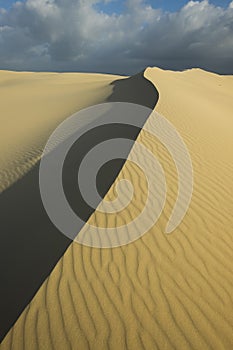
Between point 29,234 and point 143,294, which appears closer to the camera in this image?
point 143,294

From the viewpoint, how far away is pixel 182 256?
3.41 metres

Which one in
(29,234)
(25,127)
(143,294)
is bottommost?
(25,127)

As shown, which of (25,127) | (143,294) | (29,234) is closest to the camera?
(143,294)

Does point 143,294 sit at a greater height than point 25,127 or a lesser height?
greater

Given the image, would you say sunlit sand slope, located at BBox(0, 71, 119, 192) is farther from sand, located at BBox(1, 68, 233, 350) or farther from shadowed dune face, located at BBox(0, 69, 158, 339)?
sand, located at BBox(1, 68, 233, 350)

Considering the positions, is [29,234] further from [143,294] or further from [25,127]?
[25,127]

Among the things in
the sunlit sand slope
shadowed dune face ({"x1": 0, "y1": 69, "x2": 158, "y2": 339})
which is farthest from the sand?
the sunlit sand slope

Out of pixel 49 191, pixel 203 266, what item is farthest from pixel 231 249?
pixel 49 191

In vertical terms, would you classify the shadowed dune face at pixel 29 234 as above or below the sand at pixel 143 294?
below

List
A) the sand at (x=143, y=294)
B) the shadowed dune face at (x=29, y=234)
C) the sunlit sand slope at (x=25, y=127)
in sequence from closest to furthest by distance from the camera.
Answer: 1. the sand at (x=143, y=294)
2. the shadowed dune face at (x=29, y=234)
3. the sunlit sand slope at (x=25, y=127)

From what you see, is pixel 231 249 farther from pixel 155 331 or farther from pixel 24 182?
pixel 24 182

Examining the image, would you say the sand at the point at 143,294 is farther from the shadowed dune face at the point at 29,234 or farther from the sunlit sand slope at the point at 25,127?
the sunlit sand slope at the point at 25,127

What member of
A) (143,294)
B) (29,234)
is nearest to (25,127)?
(29,234)

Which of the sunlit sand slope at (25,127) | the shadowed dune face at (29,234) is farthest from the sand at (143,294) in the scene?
the sunlit sand slope at (25,127)
